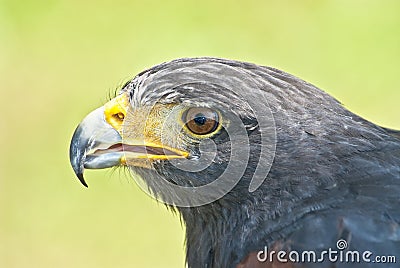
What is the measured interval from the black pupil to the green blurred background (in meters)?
4.81

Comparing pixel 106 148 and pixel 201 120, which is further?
pixel 106 148

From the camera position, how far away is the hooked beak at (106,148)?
4949 millimetres

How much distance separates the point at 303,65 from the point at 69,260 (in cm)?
372

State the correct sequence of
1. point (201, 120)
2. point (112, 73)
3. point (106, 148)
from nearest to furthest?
point (201, 120) → point (106, 148) → point (112, 73)

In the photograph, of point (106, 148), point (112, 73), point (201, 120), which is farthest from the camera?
point (112, 73)

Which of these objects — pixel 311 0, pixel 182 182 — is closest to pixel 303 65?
pixel 311 0

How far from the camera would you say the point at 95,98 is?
1138cm

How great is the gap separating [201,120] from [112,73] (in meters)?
6.98

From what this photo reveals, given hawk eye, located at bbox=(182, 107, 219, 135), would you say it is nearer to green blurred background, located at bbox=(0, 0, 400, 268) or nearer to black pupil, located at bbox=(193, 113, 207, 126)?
black pupil, located at bbox=(193, 113, 207, 126)

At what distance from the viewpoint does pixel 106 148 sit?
4.99 meters

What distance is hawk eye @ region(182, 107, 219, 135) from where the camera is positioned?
486 centimetres

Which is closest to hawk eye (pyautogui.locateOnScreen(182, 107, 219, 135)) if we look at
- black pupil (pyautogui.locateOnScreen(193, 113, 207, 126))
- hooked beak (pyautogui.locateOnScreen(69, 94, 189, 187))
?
black pupil (pyautogui.locateOnScreen(193, 113, 207, 126))

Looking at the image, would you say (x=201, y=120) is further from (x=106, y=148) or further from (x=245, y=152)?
(x=106, y=148)

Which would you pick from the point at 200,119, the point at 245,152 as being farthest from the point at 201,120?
the point at 245,152
